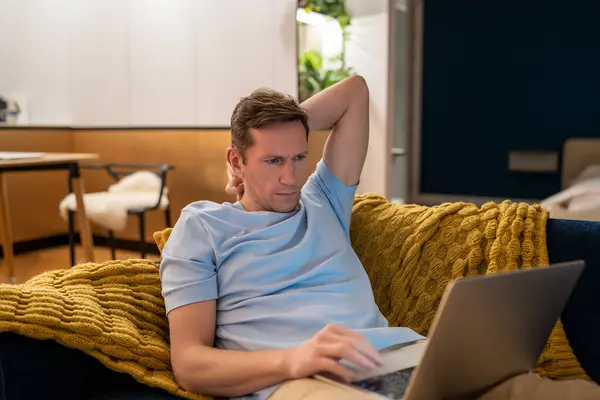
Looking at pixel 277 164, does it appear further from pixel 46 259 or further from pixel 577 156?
pixel 577 156

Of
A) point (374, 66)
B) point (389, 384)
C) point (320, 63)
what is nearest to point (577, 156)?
point (374, 66)

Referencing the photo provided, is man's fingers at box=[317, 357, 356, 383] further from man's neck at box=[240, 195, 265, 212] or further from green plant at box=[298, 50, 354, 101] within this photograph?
green plant at box=[298, 50, 354, 101]

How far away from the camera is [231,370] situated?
1.07 meters

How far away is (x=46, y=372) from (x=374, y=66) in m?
3.49

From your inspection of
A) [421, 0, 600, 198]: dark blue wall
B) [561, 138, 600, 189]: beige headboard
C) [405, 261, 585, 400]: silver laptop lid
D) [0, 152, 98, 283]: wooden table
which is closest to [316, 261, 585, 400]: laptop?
[405, 261, 585, 400]: silver laptop lid

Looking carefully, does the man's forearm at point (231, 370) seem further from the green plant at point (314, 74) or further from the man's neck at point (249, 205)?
the green plant at point (314, 74)

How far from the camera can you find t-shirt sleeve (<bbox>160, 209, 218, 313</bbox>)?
1.14 metres

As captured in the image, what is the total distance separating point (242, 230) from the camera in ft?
4.18

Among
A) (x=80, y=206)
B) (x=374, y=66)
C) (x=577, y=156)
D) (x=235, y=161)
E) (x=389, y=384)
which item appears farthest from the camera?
(x=577, y=156)

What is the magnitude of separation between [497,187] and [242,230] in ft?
15.3

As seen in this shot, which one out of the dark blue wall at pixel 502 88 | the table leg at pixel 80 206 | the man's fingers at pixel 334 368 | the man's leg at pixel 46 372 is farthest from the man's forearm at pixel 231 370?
the dark blue wall at pixel 502 88

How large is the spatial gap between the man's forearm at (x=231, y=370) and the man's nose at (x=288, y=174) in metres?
0.37

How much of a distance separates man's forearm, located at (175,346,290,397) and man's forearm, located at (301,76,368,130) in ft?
2.19

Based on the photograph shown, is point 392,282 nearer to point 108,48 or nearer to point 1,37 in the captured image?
point 108,48
